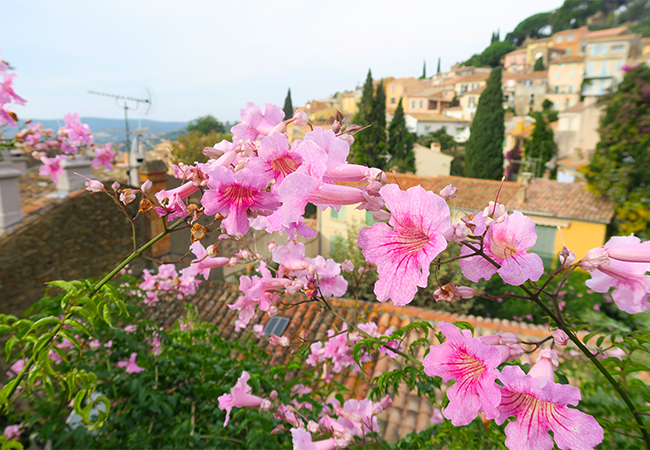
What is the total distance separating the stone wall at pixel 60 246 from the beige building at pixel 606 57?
5554 centimetres

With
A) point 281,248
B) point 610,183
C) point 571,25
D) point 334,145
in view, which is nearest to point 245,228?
point 334,145

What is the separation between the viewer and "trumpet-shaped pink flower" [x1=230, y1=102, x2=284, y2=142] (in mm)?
1048

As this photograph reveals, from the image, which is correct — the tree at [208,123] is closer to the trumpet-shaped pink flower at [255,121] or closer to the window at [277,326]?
the window at [277,326]

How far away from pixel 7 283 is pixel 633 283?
9421mm

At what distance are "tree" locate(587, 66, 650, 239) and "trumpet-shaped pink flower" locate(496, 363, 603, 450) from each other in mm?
22118

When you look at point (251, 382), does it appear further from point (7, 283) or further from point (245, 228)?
point (7, 283)

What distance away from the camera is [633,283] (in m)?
0.83

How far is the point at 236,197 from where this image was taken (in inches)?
36.1

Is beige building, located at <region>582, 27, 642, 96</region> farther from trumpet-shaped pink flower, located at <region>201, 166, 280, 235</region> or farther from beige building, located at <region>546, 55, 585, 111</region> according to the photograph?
trumpet-shaped pink flower, located at <region>201, 166, 280, 235</region>

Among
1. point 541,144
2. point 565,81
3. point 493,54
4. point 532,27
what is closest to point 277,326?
point 541,144

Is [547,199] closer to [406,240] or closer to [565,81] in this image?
[406,240]

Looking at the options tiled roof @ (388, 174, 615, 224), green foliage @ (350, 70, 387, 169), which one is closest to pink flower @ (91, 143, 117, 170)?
tiled roof @ (388, 174, 615, 224)

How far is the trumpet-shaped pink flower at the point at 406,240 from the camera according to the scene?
25.8 inches

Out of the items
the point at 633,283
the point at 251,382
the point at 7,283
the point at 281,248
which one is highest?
the point at 633,283
